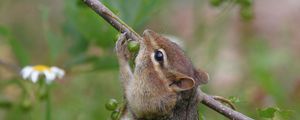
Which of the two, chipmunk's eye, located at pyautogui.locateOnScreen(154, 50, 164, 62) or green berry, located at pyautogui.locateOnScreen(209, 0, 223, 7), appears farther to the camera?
green berry, located at pyautogui.locateOnScreen(209, 0, 223, 7)

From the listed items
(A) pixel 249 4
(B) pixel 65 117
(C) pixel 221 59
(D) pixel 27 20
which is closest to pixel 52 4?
(D) pixel 27 20

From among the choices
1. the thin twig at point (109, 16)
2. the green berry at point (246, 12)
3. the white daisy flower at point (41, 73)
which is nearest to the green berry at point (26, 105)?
the white daisy flower at point (41, 73)

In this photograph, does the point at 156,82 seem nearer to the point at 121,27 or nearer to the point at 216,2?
the point at 121,27

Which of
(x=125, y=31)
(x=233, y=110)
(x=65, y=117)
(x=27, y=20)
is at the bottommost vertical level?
(x=233, y=110)

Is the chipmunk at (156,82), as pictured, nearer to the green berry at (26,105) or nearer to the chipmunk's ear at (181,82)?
the chipmunk's ear at (181,82)

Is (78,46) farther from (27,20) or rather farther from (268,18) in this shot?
(268,18)

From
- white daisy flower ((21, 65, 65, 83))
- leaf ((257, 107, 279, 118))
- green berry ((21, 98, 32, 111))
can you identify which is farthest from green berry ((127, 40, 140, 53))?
green berry ((21, 98, 32, 111))

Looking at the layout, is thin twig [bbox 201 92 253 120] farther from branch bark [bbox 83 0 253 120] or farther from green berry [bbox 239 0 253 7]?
green berry [bbox 239 0 253 7]

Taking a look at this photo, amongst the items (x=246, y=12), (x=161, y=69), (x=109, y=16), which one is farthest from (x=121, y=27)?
(x=246, y=12)
